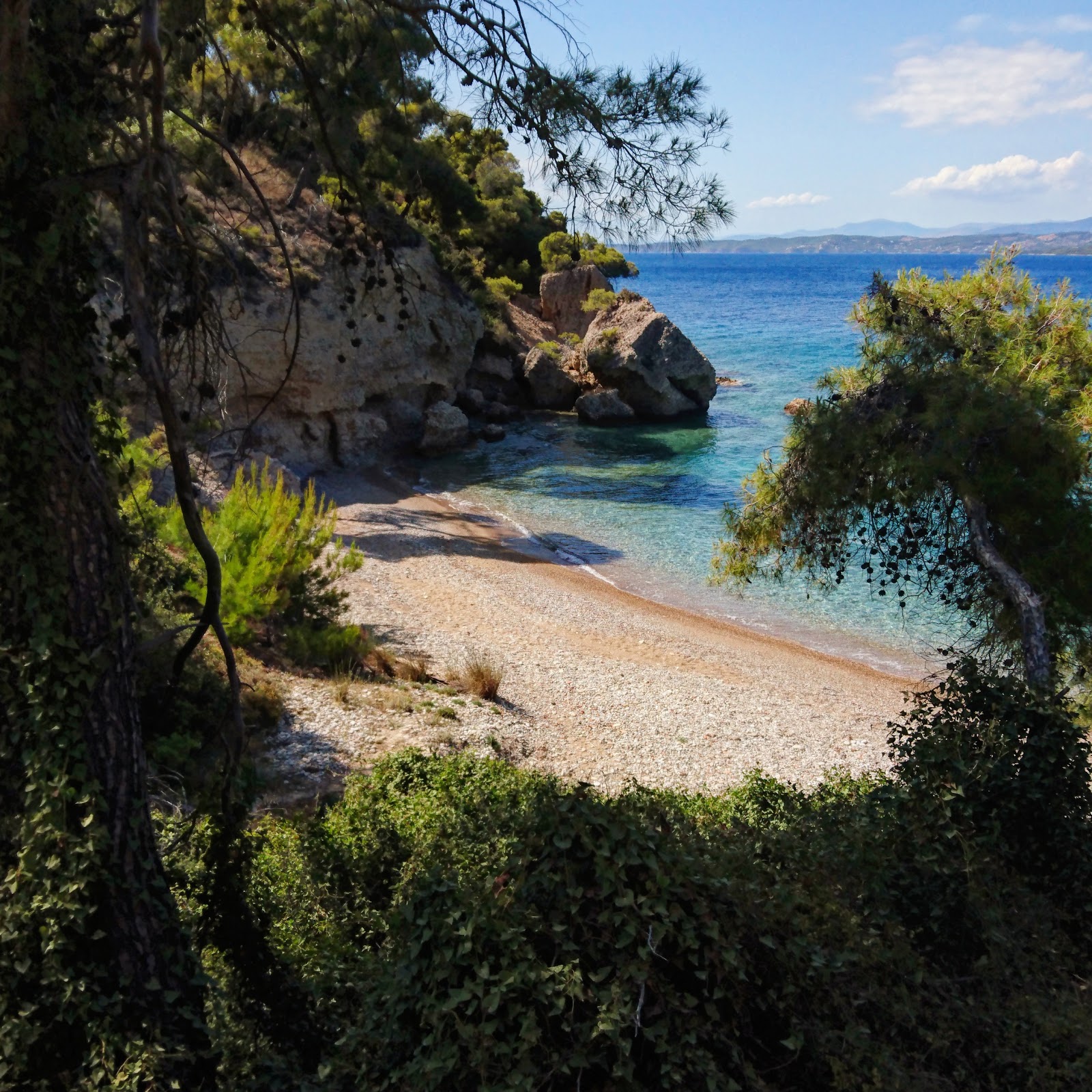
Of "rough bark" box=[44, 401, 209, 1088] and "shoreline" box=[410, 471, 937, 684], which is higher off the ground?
"rough bark" box=[44, 401, 209, 1088]

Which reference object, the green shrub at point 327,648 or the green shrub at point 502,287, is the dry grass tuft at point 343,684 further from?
the green shrub at point 502,287

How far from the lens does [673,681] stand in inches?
563

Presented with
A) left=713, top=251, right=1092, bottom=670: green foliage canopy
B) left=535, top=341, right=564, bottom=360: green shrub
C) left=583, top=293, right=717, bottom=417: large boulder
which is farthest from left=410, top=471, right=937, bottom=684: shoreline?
left=535, top=341, right=564, bottom=360: green shrub

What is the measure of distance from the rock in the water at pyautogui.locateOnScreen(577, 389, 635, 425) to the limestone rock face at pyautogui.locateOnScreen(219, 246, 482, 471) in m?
5.56

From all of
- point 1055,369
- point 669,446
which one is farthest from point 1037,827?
point 669,446

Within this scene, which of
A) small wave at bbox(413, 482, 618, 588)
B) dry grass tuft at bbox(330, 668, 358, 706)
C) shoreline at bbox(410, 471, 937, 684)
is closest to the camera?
dry grass tuft at bbox(330, 668, 358, 706)

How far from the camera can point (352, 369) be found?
2708 cm

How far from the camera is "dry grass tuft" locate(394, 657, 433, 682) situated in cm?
1243

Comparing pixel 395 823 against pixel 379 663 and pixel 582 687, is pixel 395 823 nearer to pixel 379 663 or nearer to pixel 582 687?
pixel 379 663

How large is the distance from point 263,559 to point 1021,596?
26.5 feet

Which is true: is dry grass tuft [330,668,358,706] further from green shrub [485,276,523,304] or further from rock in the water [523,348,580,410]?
→ green shrub [485,276,523,304]

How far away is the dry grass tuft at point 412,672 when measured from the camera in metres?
12.4

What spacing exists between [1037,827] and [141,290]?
20.2 ft

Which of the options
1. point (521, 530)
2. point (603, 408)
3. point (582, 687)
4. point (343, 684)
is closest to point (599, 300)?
point (603, 408)
